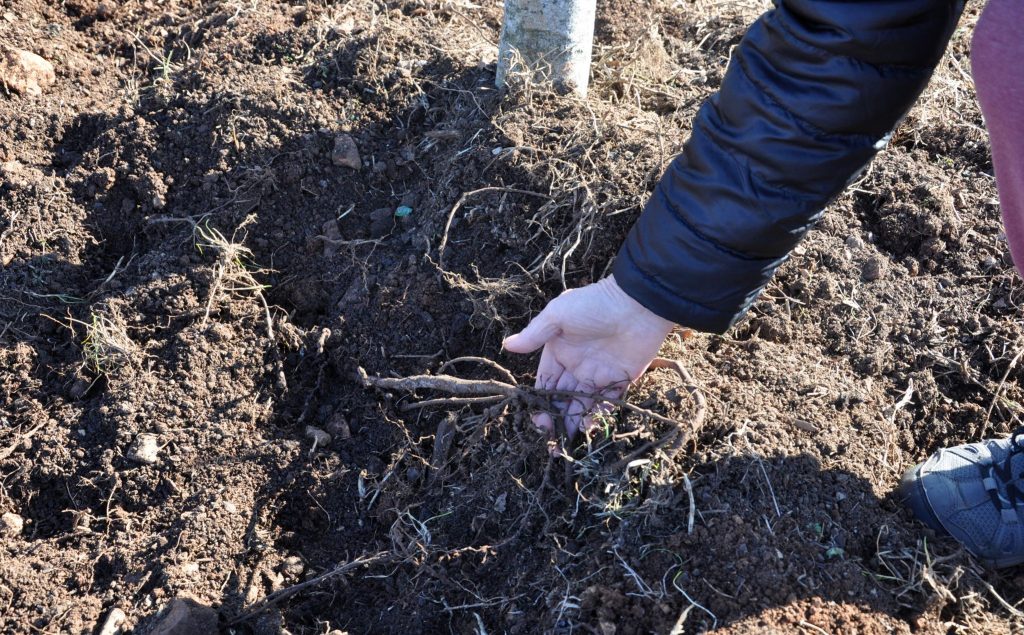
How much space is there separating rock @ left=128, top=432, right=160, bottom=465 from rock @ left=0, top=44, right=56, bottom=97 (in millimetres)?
1363

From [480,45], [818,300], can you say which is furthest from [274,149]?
[818,300]

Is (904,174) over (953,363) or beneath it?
over

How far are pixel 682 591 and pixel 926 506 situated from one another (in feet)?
2.03

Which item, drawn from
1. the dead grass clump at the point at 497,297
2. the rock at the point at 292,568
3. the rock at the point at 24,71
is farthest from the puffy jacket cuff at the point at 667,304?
the rock at the point at 24,71

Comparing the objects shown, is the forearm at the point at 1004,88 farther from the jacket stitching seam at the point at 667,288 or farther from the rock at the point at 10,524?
the rock at the point at 10,524

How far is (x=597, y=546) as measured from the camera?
179 centimetres

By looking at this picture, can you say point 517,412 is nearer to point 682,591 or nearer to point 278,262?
point 682,591

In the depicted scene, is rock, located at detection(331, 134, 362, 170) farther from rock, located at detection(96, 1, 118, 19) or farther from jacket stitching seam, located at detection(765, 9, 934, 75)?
jacket stitching seam, located at detection(765, 9, 934, 75)

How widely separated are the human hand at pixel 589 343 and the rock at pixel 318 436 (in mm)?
551

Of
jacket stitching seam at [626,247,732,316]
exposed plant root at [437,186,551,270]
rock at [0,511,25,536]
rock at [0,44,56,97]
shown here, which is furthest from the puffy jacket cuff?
rock at [0,44,56,97]

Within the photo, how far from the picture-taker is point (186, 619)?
5.79 feet

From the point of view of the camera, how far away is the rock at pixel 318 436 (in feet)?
6.97

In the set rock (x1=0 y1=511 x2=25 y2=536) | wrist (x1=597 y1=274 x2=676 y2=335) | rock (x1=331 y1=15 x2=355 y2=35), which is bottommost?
rock (x1=0 y1=511 x2=25 y2=536)

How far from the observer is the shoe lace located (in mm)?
1901
